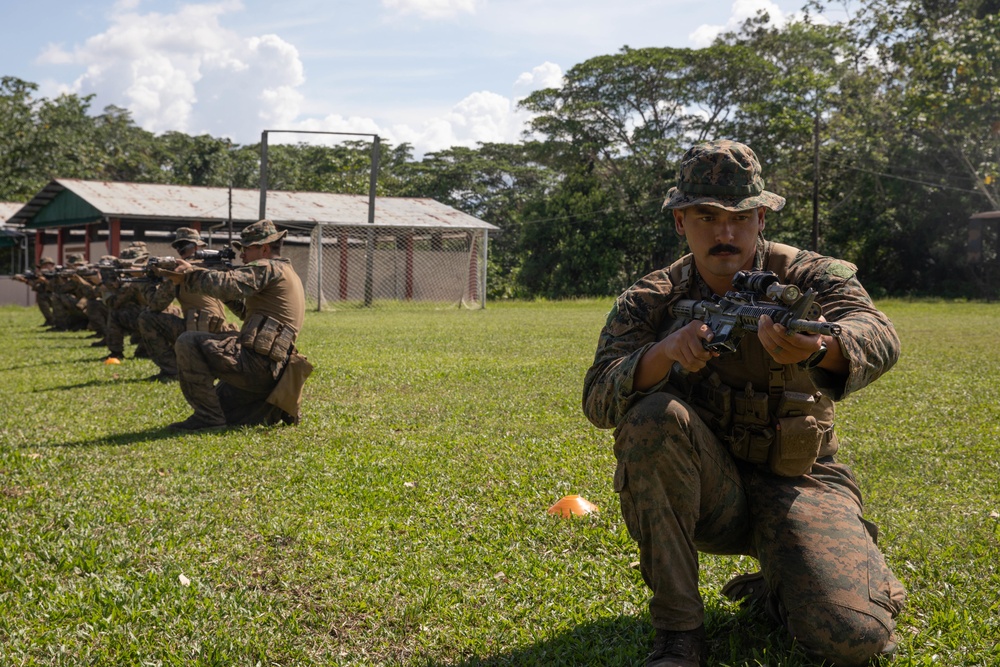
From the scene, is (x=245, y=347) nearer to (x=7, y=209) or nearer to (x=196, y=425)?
(x=196, y=425)

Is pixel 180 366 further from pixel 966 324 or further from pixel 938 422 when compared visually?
pixel 966 324

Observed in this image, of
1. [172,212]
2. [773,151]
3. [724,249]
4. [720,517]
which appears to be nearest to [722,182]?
[724,249]

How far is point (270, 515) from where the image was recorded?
5598mm

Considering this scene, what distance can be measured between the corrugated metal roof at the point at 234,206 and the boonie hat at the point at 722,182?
1124 inches

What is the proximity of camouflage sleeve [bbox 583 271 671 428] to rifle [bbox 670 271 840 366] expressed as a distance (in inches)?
14.7

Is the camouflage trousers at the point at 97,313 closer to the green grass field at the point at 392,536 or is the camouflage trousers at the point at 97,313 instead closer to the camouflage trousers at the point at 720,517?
the green grass field at the point at 392,536

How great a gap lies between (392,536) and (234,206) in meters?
31.2

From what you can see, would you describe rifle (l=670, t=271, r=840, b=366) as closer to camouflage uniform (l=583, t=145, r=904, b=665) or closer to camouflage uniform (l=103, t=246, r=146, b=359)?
camouflage uniform (l=583, t=145, r=904, b=665)

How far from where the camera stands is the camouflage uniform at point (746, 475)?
3.32 metres

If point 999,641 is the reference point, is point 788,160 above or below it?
above

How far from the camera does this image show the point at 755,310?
3.07 m

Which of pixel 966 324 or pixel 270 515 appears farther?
pixel 966 324

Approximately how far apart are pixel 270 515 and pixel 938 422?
241 inches

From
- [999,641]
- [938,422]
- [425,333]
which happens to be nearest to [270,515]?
[999,641]
